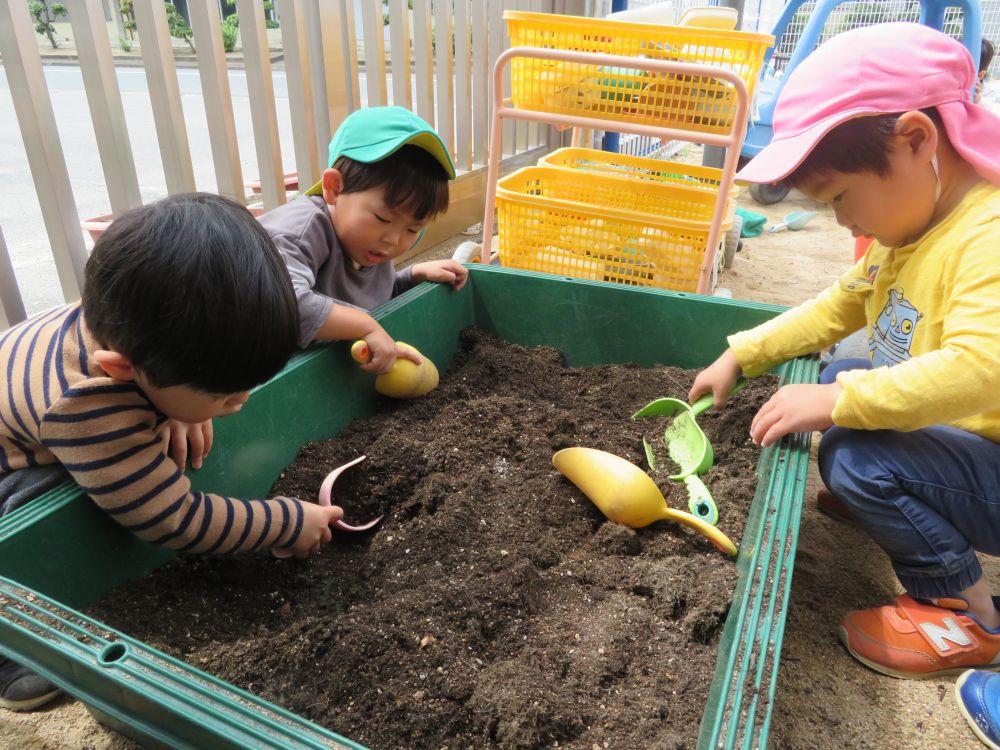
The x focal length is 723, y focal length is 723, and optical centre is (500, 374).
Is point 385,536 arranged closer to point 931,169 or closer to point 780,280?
point 931,169

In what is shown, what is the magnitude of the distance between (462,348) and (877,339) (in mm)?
904

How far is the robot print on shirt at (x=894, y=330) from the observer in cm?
112

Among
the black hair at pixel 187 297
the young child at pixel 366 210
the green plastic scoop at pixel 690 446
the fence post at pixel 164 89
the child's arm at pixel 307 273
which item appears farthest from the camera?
the fence post at pixel 164 89

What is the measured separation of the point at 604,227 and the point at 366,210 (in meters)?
0.71

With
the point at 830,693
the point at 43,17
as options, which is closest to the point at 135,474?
the point at 830,693

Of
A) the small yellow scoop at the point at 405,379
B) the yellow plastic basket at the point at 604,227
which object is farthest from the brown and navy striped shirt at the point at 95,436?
the yellow plastic basket at the point at 604,227

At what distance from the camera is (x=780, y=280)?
279 cm

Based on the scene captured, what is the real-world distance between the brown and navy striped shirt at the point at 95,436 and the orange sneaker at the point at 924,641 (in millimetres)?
952

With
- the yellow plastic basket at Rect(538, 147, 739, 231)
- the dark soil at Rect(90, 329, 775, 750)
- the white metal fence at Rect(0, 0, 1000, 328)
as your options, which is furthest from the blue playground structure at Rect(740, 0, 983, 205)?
the dark soil at Rect(90, 329, 775, 750)

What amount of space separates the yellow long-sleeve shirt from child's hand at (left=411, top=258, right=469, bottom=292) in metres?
0.87

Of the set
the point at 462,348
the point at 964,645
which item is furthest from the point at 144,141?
the point at 964,645

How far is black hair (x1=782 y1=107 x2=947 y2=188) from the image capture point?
95cm

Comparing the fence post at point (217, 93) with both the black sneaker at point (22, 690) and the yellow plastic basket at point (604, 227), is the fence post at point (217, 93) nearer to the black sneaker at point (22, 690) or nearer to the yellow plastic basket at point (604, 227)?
the yellow plastic basket at point (604, 227)

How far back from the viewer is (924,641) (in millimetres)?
1089
